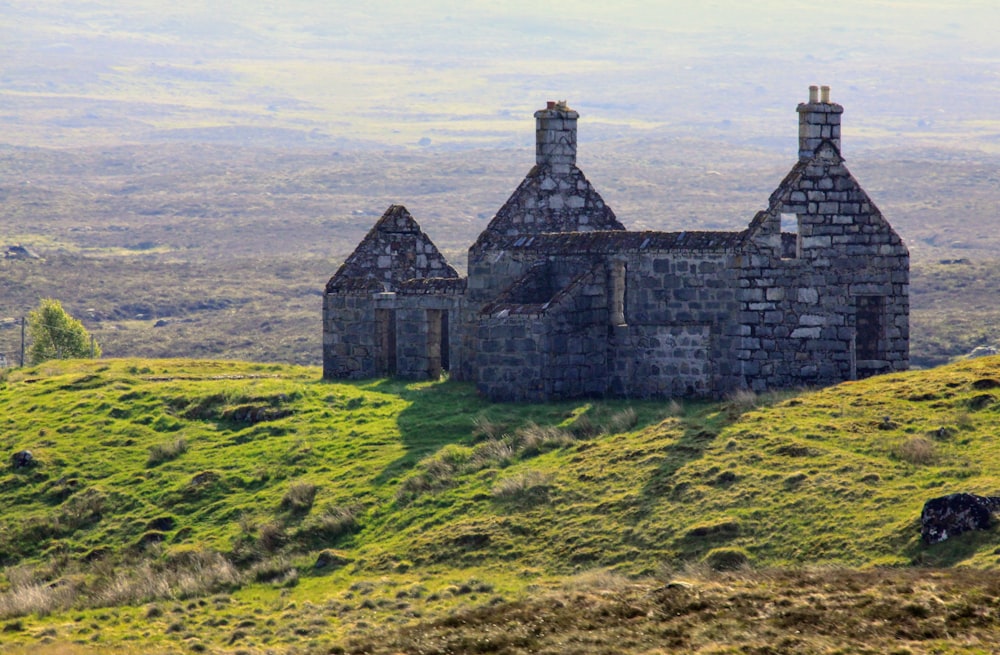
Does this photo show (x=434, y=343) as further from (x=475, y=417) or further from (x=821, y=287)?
(x=821, y=287)

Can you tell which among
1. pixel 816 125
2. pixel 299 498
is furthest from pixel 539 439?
pixel 816 125

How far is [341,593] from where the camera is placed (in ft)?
83.9

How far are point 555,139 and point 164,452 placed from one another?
11051mm

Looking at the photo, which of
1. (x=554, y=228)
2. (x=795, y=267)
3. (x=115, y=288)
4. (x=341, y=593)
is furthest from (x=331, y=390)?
(x=115, y=288)

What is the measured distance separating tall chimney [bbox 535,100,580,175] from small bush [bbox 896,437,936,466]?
14074mm

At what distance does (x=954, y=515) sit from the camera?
23375mm

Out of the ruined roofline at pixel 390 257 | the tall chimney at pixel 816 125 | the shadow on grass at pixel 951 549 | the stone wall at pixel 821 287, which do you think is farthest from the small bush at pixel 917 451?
the ruined roofline at pixel 390 257

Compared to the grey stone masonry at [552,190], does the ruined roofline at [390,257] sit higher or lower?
lower

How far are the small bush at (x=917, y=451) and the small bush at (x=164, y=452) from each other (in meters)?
14.1

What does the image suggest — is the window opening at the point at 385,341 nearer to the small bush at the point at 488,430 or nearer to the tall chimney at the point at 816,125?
the small bush at the point at 488,430

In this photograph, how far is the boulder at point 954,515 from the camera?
2330 cm

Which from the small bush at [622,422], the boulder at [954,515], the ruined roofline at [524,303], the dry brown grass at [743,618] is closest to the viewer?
the dry brown grass at [743,618]

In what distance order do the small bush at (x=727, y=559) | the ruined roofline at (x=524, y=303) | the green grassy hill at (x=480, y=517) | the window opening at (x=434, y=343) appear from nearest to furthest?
the green grassy hill at (x=480, y=517), the small bush at (x=727, y=559), the ruined roofline at (x=524, y=303), the window opening at (x=434, y=343)

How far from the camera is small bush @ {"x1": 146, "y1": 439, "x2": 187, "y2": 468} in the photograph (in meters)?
34.3
